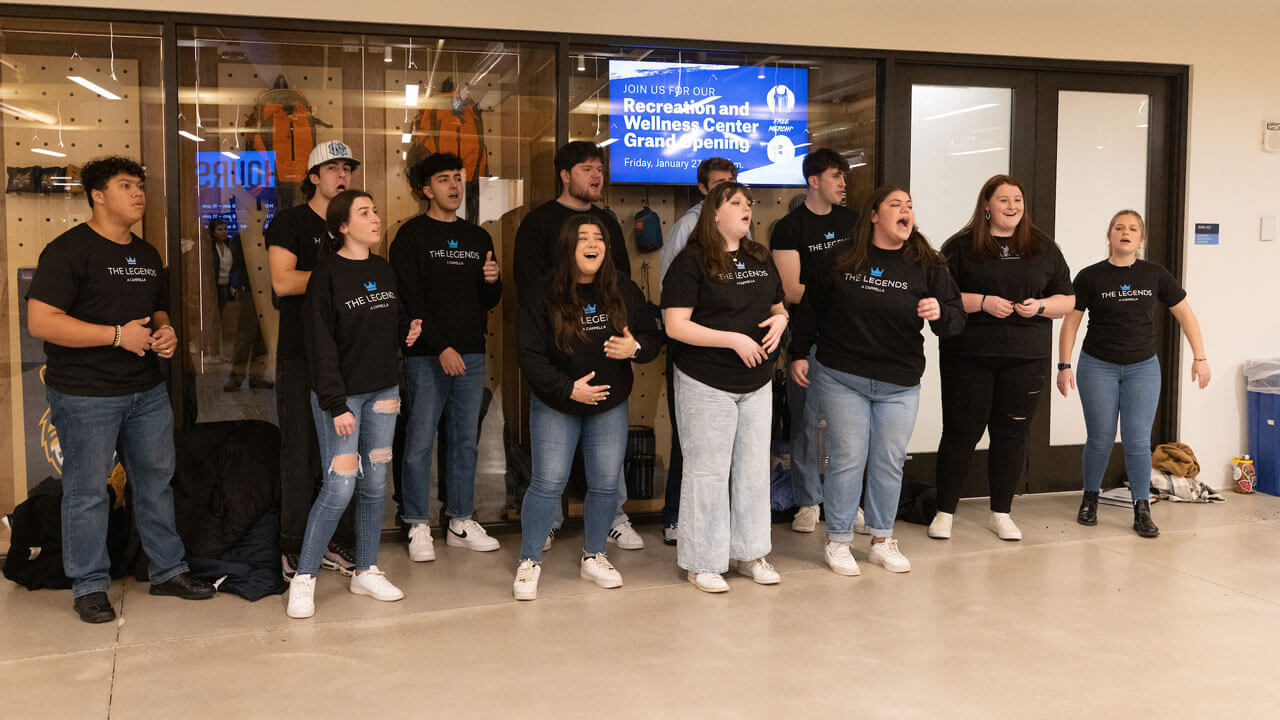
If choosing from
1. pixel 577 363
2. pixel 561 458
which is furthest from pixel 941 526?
pixel 577 363

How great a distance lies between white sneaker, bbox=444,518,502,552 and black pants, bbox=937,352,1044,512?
227 cm

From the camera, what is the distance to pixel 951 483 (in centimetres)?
522

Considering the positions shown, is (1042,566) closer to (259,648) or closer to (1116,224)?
(1116,224)

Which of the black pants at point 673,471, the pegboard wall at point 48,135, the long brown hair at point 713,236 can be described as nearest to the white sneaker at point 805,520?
the black pants at point 673,471

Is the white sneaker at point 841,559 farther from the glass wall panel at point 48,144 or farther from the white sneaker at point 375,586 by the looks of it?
the glass wall panel at point 48,144

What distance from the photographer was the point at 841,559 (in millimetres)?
4617

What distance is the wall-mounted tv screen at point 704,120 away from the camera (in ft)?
18.1

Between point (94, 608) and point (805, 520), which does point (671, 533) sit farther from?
point (94, 608)

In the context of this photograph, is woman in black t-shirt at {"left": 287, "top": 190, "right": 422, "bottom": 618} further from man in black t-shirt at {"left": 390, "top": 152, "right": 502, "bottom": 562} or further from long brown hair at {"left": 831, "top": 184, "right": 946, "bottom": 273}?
long brown hair at {"left": 831, "top": 184, "right": 946, "bottom": 273}

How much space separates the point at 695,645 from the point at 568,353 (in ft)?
4.00

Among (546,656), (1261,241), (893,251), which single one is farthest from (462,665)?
(1261,241)

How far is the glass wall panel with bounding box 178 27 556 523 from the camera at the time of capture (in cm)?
498

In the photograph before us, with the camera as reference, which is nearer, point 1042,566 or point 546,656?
point 546,656

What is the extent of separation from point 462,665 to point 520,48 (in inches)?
126
